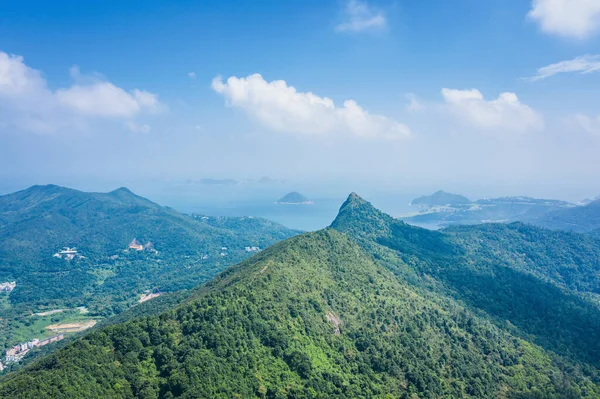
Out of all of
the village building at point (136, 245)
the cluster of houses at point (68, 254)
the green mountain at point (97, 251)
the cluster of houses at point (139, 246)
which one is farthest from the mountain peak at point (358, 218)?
the cluster of houses at point (68, 254)

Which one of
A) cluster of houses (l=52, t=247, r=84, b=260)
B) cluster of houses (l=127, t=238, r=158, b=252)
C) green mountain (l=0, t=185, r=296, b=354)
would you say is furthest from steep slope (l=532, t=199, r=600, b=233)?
cluster of houses (l=52, t=247, r=84, b=260)

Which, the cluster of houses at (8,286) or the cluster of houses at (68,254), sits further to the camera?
the cluster of houses at (68,254)

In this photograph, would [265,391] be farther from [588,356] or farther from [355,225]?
[355,225]

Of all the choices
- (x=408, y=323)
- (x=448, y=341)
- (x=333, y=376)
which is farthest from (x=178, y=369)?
(x=448, y=341)

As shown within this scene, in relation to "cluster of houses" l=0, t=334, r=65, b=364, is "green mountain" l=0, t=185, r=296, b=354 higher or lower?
higher

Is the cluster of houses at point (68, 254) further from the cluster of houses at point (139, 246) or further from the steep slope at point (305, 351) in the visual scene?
the steep slope at point (305, 351)

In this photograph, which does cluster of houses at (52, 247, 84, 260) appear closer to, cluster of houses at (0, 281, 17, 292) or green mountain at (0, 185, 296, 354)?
green mountain at (0, 185, 296, 354)
